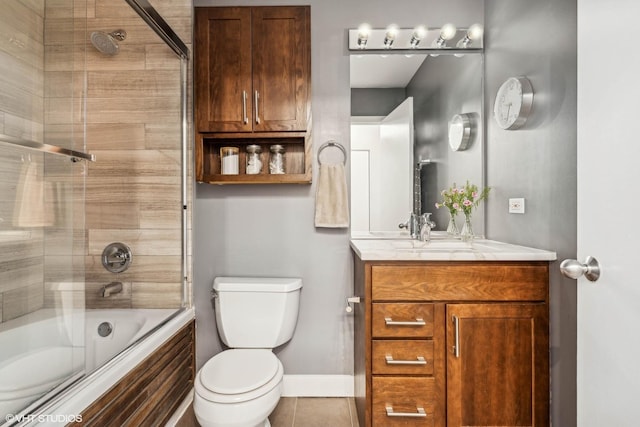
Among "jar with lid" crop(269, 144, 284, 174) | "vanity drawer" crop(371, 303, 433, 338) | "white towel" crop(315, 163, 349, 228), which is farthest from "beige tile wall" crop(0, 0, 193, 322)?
"vanity drawer" crop(371, 303, 433, 338)

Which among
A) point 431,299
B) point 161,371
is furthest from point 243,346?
point 431,299

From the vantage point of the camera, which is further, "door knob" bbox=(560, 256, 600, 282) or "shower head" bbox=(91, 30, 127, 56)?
"shower head" bbox=(91, 30, 127, 56)

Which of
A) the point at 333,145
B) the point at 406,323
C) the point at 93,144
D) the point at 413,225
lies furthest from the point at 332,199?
the point at 93,144

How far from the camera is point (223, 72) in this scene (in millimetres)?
2010

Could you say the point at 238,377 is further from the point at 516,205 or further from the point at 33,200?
the point at 516,205

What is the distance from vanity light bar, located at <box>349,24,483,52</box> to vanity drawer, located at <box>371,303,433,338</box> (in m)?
1.49

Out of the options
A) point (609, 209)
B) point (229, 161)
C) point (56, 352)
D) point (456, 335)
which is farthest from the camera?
point (229, 161)

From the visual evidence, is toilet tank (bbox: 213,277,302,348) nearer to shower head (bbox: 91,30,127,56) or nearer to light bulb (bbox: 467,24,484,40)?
shower head (bbox: 91,30,127,56)

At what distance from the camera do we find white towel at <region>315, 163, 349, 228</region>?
207 centimetres

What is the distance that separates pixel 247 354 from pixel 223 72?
151 centimetres

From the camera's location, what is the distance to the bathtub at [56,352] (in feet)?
3.43

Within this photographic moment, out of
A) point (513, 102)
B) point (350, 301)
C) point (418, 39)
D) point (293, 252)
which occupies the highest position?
point (418, 39)

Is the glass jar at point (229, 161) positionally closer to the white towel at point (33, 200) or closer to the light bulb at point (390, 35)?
the white towel at point (33, 200)

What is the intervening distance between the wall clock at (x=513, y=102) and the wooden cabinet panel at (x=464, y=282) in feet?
2.25
